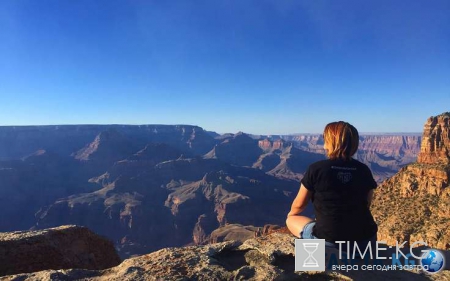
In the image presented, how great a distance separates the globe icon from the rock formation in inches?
936

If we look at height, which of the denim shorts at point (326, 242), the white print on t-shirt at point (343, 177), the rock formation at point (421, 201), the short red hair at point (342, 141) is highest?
the short red hair at point (342, 141)

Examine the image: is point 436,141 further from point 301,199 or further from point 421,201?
point 301,199

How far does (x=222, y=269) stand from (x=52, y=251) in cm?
607

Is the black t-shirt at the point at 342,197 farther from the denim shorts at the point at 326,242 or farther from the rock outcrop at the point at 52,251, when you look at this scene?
the rock outcrop at the point at 52,251

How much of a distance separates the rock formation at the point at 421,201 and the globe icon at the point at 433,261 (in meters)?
23.8

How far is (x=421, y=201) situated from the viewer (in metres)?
37.7

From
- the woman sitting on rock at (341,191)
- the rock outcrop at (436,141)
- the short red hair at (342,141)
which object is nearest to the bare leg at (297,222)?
the woman sitting on rock at (341,191)

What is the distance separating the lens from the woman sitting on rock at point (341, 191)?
15.7ft

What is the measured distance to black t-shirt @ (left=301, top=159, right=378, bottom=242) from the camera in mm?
4773

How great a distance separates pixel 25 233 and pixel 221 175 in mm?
178528

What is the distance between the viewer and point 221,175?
186375 mm

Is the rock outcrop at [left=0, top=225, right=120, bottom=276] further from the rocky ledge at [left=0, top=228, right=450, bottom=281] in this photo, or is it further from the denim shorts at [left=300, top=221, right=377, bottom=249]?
the denim shorts at [left=300, top=221, right=377, bottom=249]

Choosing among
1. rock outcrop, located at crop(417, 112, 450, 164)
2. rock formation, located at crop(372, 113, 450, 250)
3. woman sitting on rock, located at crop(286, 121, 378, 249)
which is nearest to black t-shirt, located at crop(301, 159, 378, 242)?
woman sitting on rock, located at crop(286, 121, 378, 249)

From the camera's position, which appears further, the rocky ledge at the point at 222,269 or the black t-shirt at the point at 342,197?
the rocky ledge at the point at 222,269
